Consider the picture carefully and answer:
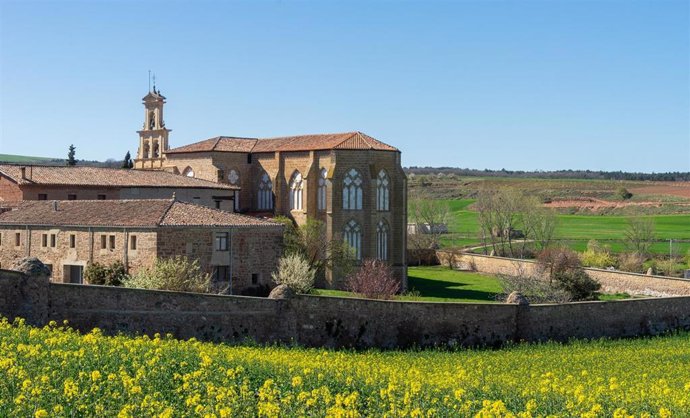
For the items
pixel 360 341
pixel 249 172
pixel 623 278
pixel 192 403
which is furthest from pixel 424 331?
pixel 249 172

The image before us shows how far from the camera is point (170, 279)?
3775cm

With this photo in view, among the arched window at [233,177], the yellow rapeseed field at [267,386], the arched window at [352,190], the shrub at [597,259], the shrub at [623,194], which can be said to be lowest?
the yellow rapeseed field at [267,386]

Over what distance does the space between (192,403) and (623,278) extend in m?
50.9

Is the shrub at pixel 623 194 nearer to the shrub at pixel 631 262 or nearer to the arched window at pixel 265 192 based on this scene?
the shrub at pixel 631 262

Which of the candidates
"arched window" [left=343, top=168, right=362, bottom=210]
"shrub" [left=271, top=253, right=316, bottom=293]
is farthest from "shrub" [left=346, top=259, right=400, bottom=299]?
"shrub" [left=271, top=253, right=316, bottom=293]

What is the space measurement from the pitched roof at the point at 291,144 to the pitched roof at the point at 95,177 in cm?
636

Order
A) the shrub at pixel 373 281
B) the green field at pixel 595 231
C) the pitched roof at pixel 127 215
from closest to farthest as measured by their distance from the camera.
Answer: the pitched roof at pixel 127 215
the shrub at pixel 373 281
the green field at pixel 595 231

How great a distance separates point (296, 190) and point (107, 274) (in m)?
25.2

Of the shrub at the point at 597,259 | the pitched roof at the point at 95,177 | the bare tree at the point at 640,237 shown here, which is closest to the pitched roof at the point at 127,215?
the pitched roof at the point at 95,177

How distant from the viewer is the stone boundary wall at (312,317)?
28.7m

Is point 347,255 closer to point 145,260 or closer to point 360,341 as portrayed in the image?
point 145,260

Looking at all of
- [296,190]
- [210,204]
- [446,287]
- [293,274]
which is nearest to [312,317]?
[293,274]

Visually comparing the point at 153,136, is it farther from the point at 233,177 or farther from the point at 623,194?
the point at 623,194

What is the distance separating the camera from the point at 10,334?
22.5 meters
